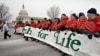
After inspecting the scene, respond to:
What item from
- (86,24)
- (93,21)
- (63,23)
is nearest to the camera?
(93,21)

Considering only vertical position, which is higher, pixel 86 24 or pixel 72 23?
pixel 86 24

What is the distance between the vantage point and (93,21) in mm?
7738

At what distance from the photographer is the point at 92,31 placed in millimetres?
7621

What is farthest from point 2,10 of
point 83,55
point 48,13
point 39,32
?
point 83,55

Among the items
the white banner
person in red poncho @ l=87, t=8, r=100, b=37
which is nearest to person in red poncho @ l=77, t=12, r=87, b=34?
the white banner

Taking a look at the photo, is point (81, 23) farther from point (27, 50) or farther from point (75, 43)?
point (27, 50)

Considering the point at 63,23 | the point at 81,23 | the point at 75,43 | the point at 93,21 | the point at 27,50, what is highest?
the point at 93,21

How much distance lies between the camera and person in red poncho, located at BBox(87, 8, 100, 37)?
7.62 m

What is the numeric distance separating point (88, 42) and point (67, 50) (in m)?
2.14

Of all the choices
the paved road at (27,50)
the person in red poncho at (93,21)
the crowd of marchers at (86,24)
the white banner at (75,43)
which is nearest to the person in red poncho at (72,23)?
the crowd of marchers at (86,24)

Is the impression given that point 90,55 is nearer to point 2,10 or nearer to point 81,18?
point 81,18

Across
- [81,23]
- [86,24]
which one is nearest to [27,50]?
[81,23]

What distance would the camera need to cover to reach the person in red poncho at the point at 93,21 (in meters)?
7.62

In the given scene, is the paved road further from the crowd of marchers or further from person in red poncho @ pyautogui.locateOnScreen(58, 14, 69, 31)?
the crowd of marchers
